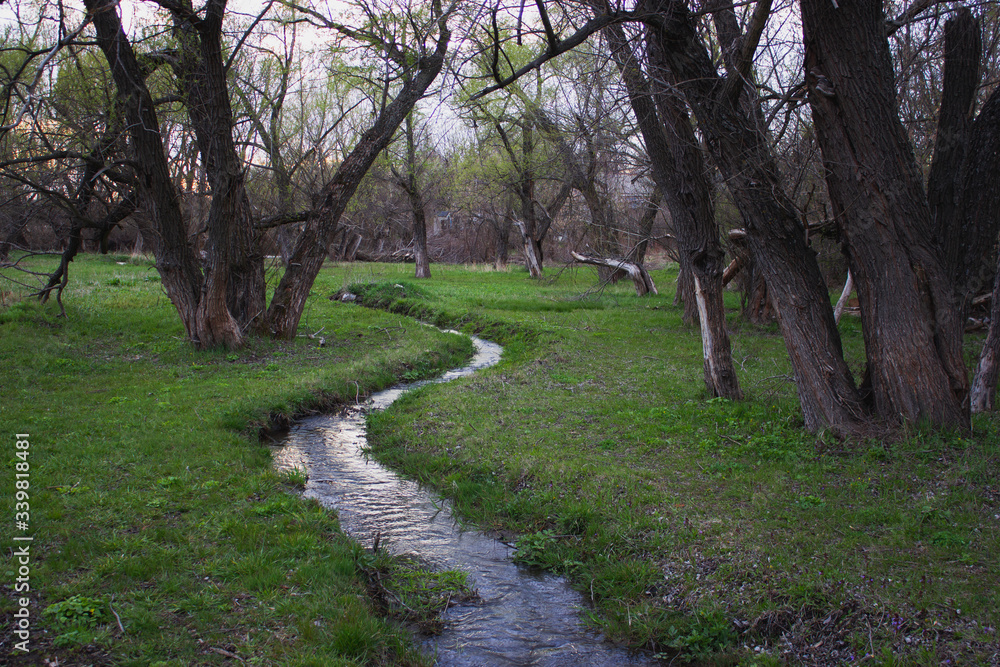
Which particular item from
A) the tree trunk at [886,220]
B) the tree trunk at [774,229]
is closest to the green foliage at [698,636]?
the tree trunk at [774,229]

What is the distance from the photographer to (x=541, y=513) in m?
6.08

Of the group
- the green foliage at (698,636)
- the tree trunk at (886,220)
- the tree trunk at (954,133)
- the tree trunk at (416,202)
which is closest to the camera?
the green foliage at (698,636)

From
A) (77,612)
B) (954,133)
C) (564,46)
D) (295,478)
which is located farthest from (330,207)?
(954,133)

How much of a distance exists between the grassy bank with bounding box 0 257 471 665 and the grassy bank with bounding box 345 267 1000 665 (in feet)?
5.61

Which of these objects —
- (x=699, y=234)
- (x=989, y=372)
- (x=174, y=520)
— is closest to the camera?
(x=174, y=520)

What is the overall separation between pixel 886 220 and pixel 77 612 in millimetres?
7828

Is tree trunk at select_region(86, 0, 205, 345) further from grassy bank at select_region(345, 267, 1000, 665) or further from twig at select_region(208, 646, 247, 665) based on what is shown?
twig at select_region(208, 646, 247, 665)

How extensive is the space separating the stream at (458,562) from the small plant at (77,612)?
7.07ft

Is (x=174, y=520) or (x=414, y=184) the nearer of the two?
(x=174, y=520)

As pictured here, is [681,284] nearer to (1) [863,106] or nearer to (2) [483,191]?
(1) [863,106]

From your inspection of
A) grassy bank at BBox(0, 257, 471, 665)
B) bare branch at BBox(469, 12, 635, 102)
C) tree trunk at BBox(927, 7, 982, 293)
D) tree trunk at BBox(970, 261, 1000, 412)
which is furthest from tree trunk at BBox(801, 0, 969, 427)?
grassy bank at BBox(0, 257, 471, 665)

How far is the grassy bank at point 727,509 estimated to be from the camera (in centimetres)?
413

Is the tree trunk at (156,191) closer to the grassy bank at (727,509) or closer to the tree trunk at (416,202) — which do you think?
the grassy bank at (727,509)

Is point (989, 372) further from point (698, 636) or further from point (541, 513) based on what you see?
point (541, 513)
